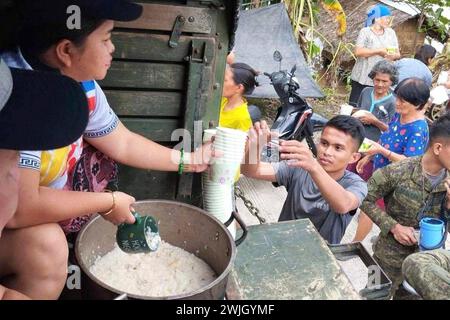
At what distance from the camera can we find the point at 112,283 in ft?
6.33

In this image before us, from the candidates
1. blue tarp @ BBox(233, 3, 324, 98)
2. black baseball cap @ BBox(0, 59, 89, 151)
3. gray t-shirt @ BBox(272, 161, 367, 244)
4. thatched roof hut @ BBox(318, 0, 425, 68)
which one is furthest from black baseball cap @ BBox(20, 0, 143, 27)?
thatched roof hut @ BBox(318, 0, 425, 68)

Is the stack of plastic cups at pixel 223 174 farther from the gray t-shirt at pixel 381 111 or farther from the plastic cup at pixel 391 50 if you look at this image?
the plastic cup at pixel 391 50

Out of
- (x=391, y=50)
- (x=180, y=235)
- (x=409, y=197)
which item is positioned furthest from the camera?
(x=391, y=50)

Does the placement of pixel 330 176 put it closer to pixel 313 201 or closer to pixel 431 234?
pixel 313 201

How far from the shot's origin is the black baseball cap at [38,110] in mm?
1178

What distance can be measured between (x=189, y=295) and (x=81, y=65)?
0.94m

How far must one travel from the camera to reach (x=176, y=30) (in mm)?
2199

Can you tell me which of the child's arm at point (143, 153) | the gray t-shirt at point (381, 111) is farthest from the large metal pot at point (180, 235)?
the gray t-shirt at point (381, 111)

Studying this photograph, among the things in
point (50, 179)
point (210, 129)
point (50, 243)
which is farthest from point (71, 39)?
point (210, 129)

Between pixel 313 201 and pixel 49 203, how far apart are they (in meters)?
1.68

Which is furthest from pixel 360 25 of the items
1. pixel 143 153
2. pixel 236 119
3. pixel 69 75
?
pixel 69 75

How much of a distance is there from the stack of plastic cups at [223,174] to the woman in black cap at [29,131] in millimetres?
905

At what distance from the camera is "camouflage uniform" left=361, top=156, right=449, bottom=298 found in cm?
298
